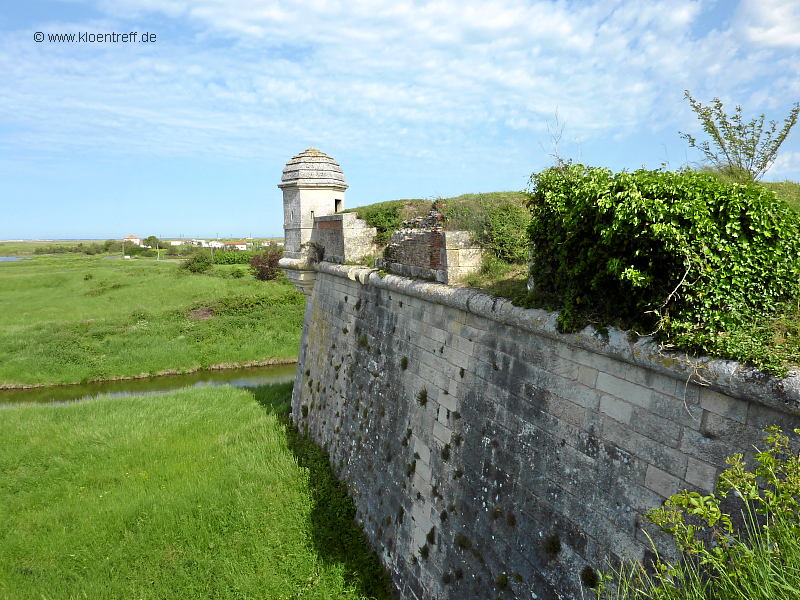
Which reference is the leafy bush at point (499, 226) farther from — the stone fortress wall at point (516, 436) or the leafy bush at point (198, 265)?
the leafy bush at point (198, 265)

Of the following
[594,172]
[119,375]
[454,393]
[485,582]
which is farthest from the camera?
[119,375]

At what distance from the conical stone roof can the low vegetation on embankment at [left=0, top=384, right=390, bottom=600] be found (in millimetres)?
5876

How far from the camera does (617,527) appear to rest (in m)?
3.65

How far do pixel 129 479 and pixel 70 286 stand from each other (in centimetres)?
3644

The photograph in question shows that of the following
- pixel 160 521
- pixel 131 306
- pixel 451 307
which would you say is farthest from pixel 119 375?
pixel 451 307

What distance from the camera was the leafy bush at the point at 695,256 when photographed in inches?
126

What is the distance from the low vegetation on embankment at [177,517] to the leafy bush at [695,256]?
17.7ft

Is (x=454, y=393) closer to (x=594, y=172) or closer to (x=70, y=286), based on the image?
(x=594, y=172)

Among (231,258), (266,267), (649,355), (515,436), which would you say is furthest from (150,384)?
(231,258)

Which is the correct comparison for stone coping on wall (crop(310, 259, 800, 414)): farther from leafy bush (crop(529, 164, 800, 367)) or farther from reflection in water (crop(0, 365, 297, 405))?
reflection in water (crop(0, 365, 297, 405))

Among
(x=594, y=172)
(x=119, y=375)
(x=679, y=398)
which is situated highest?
(x=594, y=172)

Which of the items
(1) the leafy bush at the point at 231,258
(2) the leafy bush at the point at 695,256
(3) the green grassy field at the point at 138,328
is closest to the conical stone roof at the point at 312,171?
(2) the leafy bush at the point at 695,256

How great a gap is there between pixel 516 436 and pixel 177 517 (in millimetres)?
6269

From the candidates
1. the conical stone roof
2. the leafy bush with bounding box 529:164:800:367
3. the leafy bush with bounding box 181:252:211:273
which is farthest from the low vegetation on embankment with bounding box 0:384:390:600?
the leafy bush with bounding box 181:252:211:273
